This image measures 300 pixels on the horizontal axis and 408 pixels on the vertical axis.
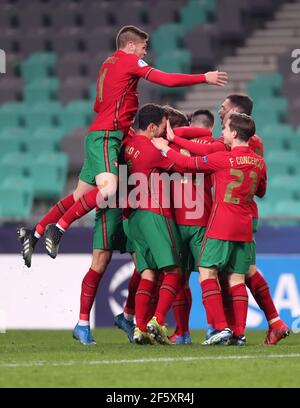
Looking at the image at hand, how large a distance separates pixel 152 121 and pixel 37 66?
31.4 feet

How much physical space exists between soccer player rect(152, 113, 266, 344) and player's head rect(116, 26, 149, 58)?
80 centimetres

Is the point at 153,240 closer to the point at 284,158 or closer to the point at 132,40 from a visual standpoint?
the point at 132,40

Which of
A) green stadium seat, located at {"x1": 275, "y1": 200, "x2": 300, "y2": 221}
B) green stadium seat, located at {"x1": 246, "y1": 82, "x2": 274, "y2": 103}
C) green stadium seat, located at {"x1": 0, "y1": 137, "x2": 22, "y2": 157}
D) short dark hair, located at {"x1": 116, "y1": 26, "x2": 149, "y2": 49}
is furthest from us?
green stadium seat, located at {"x1": 0, "y1": 137, "x2": 22, "y2": 157}

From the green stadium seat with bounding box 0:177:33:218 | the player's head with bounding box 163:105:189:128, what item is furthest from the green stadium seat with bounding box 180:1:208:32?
the player's head with bounding box 163:105:189:128

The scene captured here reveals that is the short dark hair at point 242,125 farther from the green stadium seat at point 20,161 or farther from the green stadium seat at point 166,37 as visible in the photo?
the green stadium seat at point 166,37

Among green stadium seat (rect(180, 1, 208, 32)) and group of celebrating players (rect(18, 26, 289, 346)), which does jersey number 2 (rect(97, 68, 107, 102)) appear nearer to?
group of celebrating players (rect(18, 26, 289, 346))

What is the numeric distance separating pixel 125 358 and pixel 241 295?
4.31 ft

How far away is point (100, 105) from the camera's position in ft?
26.6

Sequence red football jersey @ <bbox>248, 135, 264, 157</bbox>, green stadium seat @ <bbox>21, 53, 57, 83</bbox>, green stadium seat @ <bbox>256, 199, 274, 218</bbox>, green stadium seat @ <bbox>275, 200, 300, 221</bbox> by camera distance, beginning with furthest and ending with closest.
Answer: green stadium seat @ <bbox>21, 53, 57, 83</bbox>, green stadium seat @ <bbox>256, 199, 274, 218</bbox>, green stadium seat @ <bbox>275, 200, 300, 221</bbox>, red football jersey @ <bbox>248, 135, 264, 157</bbox>

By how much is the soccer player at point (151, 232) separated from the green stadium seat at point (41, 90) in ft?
29.4

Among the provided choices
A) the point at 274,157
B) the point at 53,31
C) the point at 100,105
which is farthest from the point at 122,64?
the point at 53,31

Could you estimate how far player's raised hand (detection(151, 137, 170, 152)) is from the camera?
7.91 metres
